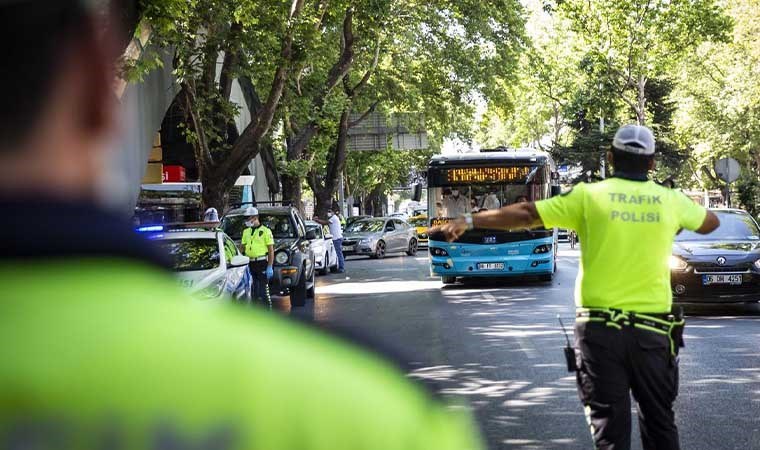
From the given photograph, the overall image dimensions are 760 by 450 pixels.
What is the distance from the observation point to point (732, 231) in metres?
15.1

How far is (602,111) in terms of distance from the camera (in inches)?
1758

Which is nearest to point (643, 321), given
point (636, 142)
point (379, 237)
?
point (636, 142)

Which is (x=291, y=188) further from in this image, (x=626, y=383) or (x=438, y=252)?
(x=626, y=383)

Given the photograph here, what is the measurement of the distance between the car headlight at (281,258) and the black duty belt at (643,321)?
13052 millimetres

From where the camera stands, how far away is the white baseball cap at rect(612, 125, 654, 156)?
182 inches

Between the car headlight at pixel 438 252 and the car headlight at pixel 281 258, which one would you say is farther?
the car headlight at pixel 438 252

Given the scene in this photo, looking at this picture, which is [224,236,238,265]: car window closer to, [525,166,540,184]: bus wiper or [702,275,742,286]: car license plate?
[702,275,742,286]: car license plate

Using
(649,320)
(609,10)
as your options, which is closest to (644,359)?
(649,320)

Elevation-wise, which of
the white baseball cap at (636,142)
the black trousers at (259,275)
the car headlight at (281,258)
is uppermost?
the white baseball cap at (636,142)

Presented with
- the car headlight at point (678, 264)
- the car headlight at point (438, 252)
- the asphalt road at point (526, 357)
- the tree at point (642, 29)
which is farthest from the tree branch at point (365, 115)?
the car headlight at point (678, 264)

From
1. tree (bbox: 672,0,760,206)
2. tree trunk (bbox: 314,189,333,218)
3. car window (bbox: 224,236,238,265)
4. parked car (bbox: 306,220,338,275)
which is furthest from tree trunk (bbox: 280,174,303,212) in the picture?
car window (bbox: 224,236,238,265)

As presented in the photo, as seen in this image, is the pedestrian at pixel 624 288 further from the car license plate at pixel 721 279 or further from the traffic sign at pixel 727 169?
the traffic sign at pixel 727 169

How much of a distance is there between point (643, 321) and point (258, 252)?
11915mm

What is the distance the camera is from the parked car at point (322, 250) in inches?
1009
